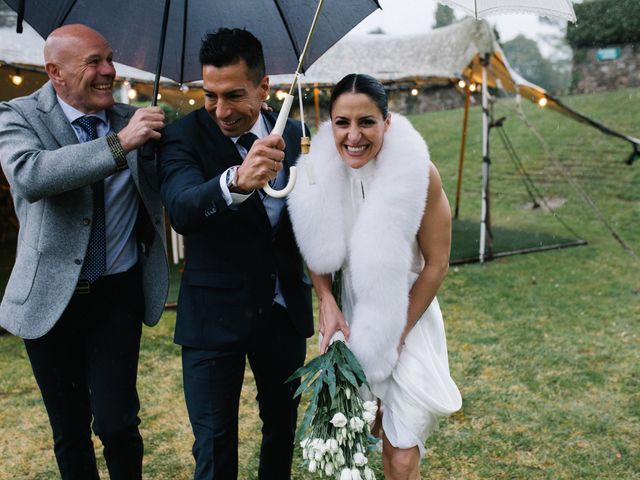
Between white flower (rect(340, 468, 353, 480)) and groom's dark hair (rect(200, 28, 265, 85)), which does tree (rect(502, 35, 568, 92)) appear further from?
white flower (rect(340, 468, 353, 480))

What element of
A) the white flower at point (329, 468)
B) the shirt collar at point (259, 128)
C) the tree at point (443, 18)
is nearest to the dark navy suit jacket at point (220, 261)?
the shirt collar at point (259, 128)

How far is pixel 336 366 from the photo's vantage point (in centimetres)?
234

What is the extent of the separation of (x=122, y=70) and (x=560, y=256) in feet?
21.9

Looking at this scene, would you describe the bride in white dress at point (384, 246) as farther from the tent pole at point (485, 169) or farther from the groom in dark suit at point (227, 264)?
the tent pole at point (485, 169)

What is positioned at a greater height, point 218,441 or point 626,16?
point 626,16

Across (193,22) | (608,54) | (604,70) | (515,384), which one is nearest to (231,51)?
(193,22)

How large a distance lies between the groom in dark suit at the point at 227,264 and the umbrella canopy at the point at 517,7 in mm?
821

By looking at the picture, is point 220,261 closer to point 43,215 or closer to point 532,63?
point 43,215

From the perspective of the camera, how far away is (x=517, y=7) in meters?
2.57

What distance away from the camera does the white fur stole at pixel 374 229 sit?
2.32 metres

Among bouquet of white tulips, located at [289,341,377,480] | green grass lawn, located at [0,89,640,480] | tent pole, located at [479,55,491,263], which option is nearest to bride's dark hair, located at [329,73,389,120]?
bouquet of white tulips, located at [289,341,377,480]

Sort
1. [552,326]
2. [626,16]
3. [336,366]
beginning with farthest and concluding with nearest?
[626,16], [552,326], [336,366]

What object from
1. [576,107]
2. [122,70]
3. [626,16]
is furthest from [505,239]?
[626,16]

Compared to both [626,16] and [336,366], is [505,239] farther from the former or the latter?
[626,16]
